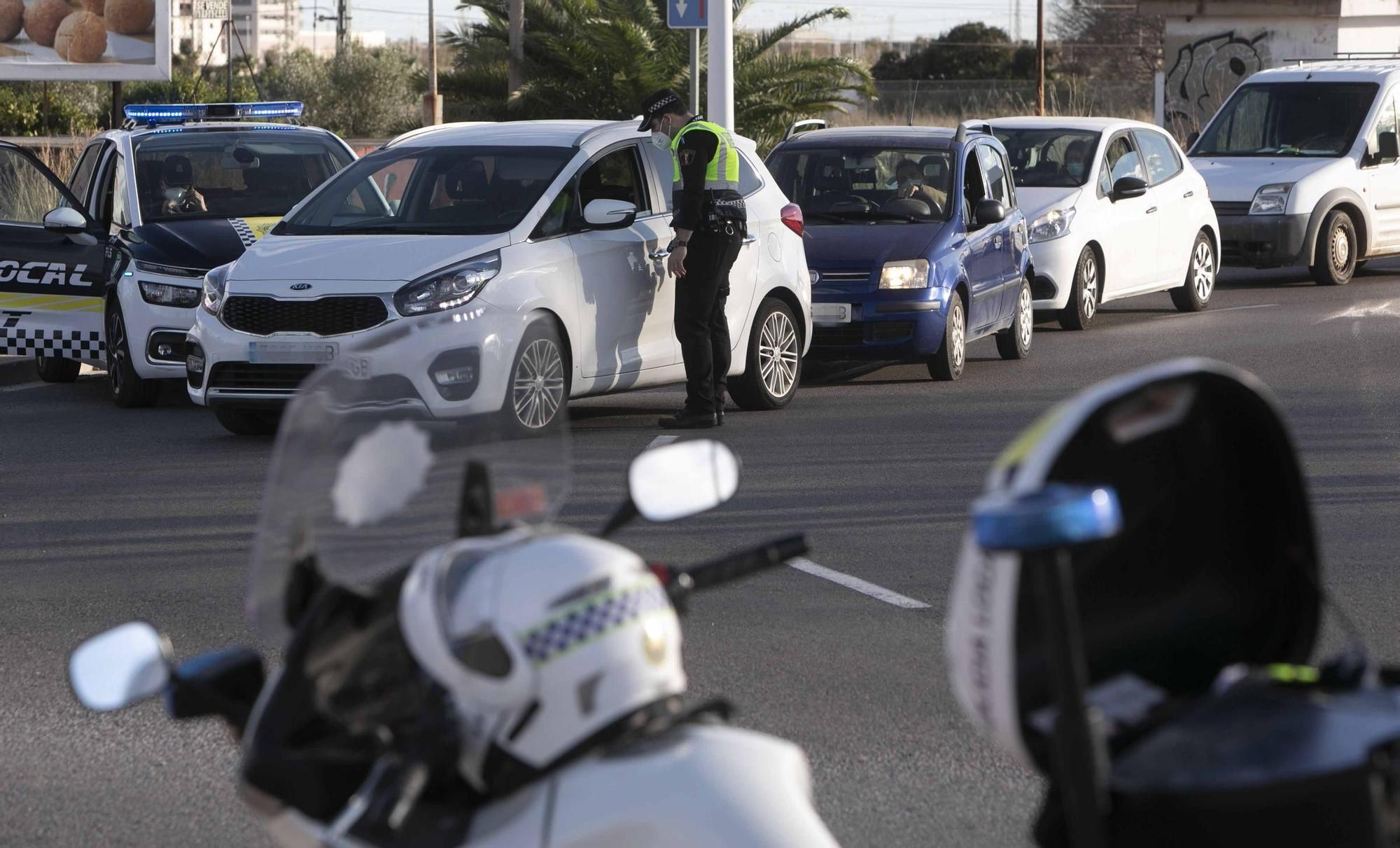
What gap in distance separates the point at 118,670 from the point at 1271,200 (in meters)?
17.6

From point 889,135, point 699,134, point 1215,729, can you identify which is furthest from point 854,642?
point 889,135

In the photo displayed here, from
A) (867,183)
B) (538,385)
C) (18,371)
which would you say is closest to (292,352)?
(538,385)

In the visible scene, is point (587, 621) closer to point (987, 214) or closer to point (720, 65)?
point (987, 214)

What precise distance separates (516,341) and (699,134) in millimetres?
2110

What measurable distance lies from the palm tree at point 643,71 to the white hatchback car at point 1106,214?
13.0 m

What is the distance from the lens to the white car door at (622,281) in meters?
9.96

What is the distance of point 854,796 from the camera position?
4453 millimetres

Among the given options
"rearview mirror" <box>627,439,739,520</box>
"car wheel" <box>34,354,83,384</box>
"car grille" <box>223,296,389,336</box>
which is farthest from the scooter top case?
"car wheel" <box>34,354,83,384</box>

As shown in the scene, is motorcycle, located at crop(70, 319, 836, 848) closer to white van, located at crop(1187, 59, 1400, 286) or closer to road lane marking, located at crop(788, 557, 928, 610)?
road lane marking, located at crop(788, 557, 928, 610)

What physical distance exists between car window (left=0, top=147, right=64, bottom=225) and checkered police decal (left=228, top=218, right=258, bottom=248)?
4.97ft

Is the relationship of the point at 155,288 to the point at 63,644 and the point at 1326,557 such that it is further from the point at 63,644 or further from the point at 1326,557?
the point at 1326,557

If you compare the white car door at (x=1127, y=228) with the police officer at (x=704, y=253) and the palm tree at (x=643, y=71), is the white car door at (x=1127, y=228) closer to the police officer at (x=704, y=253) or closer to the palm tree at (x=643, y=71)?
the police officer at (x=704, y=253)

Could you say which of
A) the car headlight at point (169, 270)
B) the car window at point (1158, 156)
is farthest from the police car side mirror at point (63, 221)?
the car window at point (1158, 156)

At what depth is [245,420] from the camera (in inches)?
404
